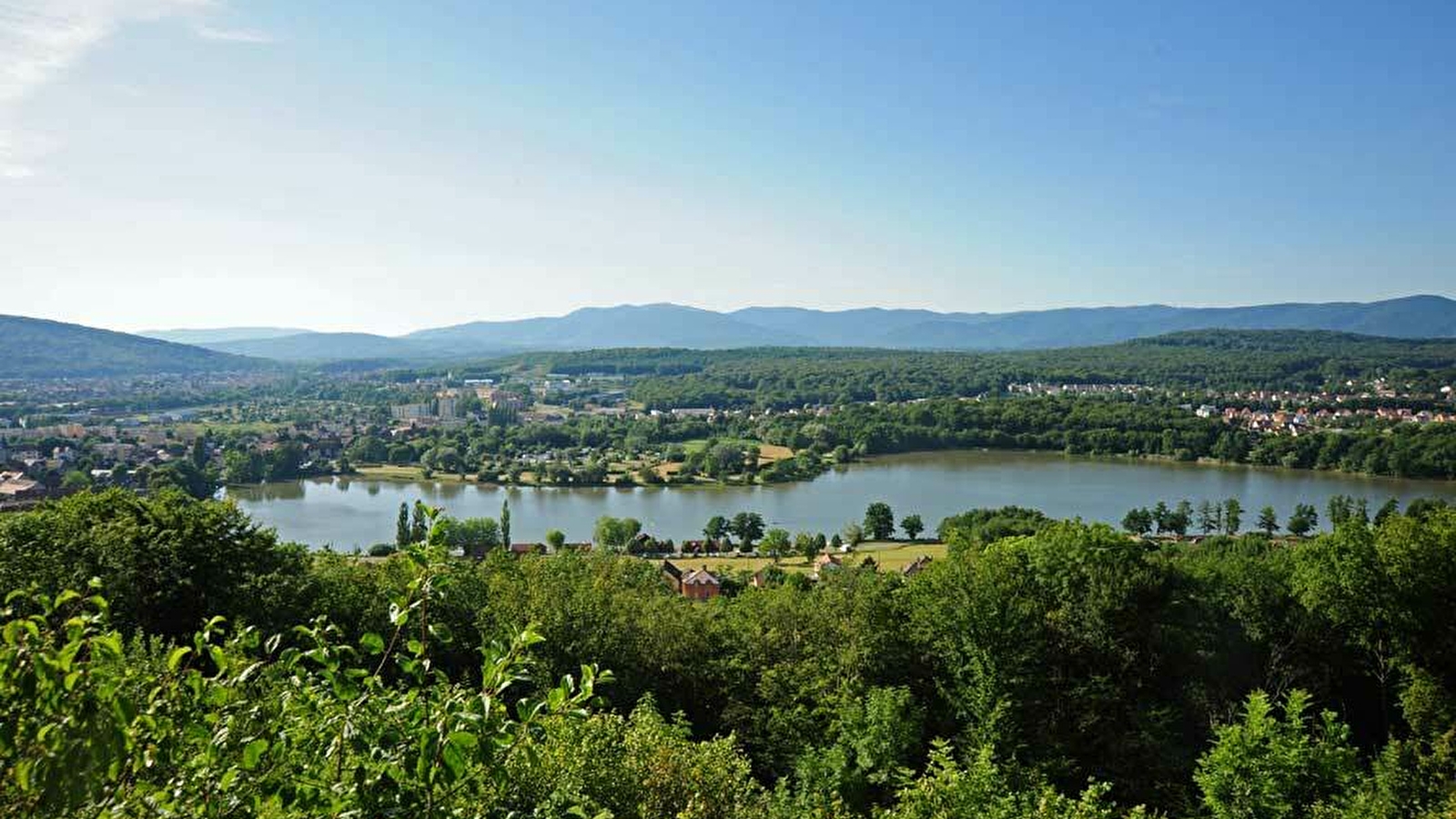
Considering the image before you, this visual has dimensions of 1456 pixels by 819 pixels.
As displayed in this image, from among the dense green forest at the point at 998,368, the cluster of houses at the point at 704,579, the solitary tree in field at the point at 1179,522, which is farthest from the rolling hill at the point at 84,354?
the solitary tree in field at the point at 1179,522

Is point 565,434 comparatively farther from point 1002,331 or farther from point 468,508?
point 1002,331

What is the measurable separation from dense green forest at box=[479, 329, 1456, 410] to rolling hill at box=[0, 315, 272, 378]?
1312 inches

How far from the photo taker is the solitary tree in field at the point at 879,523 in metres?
20.2

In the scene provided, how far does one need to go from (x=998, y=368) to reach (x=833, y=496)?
136 ft

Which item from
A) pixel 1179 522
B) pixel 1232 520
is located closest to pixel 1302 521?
pixel 1232 520

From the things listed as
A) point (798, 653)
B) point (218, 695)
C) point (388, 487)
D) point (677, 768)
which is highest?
point (218, 695)

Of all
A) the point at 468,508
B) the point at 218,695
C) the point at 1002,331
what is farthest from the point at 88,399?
the point at 1002,331

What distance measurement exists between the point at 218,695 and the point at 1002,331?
684 feet

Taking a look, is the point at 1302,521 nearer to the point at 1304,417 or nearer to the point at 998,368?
the point at 1304,417

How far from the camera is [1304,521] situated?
1989 centimetres

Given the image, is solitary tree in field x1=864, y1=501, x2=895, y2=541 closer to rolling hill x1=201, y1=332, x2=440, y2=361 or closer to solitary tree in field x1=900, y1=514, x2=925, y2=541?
solitary tree in field x1=900, y1=514, x2=925, y2=541

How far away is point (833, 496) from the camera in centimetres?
2600

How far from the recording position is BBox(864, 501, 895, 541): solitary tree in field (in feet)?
66.1

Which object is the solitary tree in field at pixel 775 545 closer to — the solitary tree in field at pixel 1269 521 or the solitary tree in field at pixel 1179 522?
the solitary tree in field at pixel 1179 522
